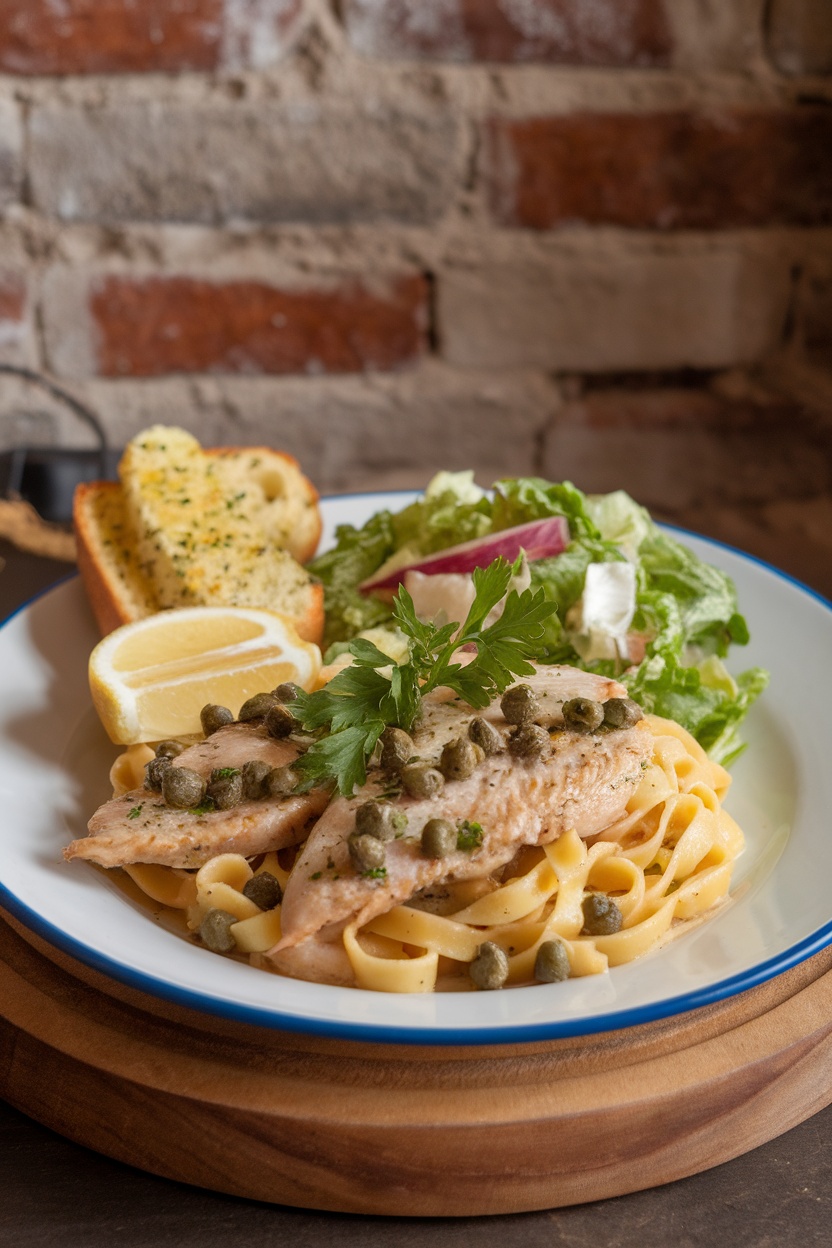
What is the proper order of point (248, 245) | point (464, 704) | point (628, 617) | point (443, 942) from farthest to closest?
point (248, 245)
point (628, 617)
point (464, 704)
point (443, 942)

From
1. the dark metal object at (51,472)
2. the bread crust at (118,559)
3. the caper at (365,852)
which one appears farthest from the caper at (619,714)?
the dark metal object at (51,472)

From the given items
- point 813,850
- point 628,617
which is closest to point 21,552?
point 628,617

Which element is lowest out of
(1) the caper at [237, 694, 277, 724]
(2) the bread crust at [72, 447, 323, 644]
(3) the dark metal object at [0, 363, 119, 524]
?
(3) the dark metal object at [0, 363, 119, 524]

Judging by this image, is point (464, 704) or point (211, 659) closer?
point (464, 704)

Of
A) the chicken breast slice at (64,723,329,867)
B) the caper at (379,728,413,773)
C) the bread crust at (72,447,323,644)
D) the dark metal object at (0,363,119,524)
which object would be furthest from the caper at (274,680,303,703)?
the dark metal object at (0,363,119,524)

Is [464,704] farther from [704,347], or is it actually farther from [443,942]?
[704,347]

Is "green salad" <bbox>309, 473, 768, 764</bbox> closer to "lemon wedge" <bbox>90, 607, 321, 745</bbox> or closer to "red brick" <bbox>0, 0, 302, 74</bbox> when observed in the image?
"lemon wedge" <bbox>90, 607, 321, 745</bbox>

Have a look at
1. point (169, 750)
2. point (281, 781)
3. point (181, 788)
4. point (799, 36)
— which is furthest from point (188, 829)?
point (799, 36)
